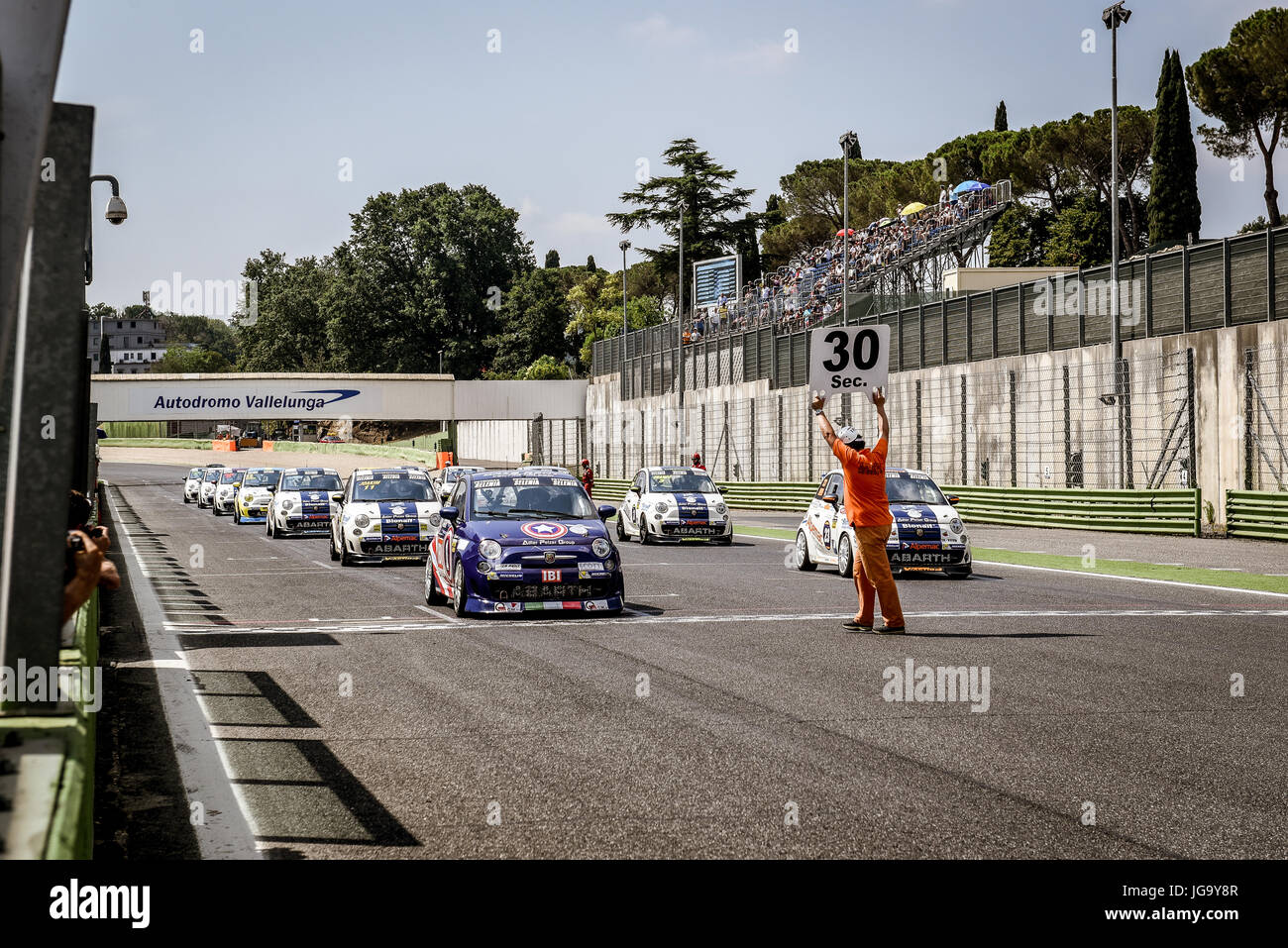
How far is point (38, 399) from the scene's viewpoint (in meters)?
3.61

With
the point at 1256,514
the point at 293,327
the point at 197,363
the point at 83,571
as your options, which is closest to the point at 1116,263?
the point at 1256,514

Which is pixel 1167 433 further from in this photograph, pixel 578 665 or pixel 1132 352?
pixel 578 665

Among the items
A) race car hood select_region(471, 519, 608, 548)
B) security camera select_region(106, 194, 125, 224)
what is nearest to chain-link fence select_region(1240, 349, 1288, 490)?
race car hood select_region(471, 519, 608, 548)

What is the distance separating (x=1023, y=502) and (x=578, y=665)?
1023 inches

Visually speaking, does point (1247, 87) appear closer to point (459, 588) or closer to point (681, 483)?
point (681, 483)

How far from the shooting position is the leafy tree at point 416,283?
11769 centimetres

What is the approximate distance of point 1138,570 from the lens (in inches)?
860

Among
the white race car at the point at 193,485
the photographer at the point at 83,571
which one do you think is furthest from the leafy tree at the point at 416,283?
the photographer at the point at 83,571

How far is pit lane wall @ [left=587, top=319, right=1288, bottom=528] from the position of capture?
29.5 m

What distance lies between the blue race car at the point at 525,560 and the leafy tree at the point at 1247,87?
48.8m

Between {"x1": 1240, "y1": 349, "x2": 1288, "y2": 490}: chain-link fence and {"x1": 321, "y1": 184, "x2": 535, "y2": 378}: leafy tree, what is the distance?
90783 mm

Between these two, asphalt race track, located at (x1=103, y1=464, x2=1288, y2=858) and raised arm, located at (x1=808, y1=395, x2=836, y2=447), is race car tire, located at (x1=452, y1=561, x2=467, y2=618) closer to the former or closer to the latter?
asphalt race track, located at (x1=103, y1=464, x2=1288, y2=858)

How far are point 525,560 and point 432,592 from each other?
2121mm

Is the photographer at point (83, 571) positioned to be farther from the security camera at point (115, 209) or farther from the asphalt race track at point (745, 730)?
the security camera at point (115, 209)
